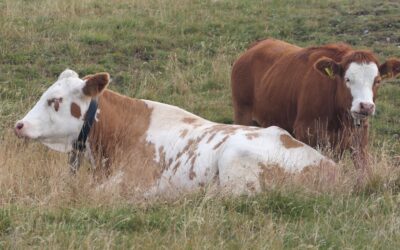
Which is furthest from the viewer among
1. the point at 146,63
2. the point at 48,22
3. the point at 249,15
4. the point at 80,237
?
the point at 249,15

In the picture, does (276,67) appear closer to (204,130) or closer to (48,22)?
(204,130)

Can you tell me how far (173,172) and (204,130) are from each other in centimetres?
55

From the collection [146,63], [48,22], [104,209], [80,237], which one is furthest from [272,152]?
[48,22]

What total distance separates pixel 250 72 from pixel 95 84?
3.09 meters

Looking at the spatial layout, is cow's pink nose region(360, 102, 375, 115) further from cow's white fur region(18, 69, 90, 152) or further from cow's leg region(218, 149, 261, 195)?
cow's white fur region(18, 69, 90, 152)

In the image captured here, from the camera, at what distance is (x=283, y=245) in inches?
218

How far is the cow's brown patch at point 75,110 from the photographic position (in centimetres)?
840

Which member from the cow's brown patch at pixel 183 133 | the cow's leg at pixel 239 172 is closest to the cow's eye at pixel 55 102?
the cow's brown patch at pixel 183 133

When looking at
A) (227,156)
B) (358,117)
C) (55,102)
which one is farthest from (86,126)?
(358,117)

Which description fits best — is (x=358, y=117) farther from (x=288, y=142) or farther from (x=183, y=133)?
(x=183, y=133)

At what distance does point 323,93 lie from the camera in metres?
8.88

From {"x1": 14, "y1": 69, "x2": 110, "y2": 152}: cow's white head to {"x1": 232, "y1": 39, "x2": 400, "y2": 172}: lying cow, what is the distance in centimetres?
225

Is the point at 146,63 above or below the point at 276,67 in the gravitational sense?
below

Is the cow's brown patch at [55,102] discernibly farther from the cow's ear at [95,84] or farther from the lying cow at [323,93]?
the lying cow at [323,93]
